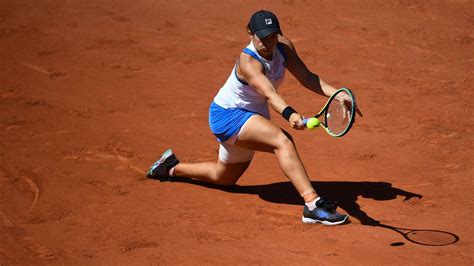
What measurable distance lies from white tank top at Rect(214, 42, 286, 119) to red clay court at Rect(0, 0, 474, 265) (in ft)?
2.88

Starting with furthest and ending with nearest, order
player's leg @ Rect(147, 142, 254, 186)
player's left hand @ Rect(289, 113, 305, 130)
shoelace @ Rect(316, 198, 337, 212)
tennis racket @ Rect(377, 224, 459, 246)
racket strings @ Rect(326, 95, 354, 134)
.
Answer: player's leg @ Rect(147, 142, 254, 186)
racket strings @ Rect(326, 95, 354, 134)
shoelace @ Rect(316, 198, 337, 212)
player's left hand @ Rect(289, 113, 305, 130)
tennis racket @ Rect(377, 224, 459, 246)

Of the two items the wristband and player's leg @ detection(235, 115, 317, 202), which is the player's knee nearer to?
player's leg @ detection(235, 115, 317, 202)

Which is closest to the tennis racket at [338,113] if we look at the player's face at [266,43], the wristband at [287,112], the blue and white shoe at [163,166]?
the wristband at [287,112]

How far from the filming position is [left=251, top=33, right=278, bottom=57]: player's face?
6496 mm

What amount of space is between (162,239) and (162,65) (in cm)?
477

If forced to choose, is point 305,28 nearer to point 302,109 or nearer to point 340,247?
point 302,109

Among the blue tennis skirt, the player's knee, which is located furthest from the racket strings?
the blue tennis skirt

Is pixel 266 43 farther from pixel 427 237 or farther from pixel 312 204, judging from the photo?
pixel 427 237

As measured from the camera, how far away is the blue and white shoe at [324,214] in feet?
20.8

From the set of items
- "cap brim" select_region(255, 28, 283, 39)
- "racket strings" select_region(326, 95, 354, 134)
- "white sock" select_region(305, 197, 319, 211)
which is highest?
"cap brim" select_region(255, 28, 283, 39)

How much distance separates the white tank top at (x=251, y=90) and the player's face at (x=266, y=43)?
0.08 metres

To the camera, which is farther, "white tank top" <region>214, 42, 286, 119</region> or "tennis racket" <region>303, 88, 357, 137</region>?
"white tank top" <region>214, 42, 286, 119</region>

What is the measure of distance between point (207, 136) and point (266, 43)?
92.2 inches

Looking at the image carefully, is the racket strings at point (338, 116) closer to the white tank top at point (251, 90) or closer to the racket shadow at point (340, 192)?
the white tank top at point (251, 90)
